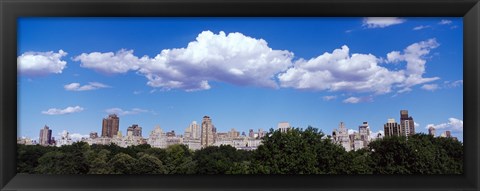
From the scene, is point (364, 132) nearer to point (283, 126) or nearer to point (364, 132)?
point (364, 132)

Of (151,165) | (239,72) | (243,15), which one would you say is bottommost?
(151,165)

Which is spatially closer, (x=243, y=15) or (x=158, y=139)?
(x=243, y=15)

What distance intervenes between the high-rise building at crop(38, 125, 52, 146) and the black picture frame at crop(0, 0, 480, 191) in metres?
0.15

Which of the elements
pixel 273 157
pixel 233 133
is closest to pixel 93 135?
pixel 233 133

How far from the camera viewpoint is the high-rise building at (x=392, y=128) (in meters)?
1.61

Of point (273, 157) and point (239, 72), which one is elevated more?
point (239, 72)

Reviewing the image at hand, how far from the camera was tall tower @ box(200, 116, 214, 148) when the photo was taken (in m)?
1.59

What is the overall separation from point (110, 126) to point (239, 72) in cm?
53

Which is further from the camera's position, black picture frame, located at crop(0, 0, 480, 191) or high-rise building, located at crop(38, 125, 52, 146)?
high-rise building, located at crop(38, 125, 52, 146)

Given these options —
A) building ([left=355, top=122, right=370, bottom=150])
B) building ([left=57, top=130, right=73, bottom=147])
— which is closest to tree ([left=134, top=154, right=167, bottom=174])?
building ([left=57, top=130, right=73, bottom=147])

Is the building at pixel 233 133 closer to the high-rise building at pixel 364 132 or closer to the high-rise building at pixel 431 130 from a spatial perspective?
the high-rise building at pixel 364 132

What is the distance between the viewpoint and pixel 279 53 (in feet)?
5.15

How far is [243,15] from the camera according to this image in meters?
1.36

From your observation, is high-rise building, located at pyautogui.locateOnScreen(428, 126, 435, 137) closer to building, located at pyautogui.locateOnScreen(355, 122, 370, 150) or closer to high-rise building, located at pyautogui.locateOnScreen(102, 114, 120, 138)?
building, located at pyautogui.locateOnScreen(355, 122, 370, 150)
